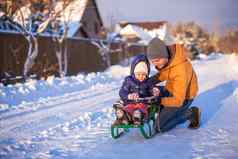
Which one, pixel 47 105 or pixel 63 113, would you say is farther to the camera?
pixel 47 105

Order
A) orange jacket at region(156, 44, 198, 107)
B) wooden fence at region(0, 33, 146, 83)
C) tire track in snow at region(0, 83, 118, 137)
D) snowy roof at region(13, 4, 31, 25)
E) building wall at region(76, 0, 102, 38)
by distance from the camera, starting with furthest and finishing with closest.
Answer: building wall at region(76, 0, 102, 38) → snowy roof at region(13, 4, 31, 25) → wooden fence at region(0, 33, 146, 83) → tire track in snow at region(0, 83, 118, 137) → orange jacket at region(156, 44, 198, 107)

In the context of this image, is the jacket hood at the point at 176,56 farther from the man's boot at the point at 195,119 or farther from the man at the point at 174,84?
the man's boot at the point at 195,119

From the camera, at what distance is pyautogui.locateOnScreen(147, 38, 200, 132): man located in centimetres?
685

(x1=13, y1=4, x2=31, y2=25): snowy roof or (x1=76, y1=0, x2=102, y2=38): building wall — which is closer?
(x1=13, y1=4, x2=31, y2=25): snowy roof

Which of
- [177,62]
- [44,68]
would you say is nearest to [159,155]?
[177,62]

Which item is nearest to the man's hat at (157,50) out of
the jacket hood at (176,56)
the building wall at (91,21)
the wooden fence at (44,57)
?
the jacket hood at (176,56)

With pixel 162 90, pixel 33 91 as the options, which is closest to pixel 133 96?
pixel 162 90

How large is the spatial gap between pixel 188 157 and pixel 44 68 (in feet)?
52.4

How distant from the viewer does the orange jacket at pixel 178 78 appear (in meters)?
6.91

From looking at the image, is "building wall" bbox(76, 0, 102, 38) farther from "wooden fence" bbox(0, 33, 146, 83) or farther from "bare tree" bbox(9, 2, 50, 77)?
"bare tree" bbox(9, 2, 50, 77)

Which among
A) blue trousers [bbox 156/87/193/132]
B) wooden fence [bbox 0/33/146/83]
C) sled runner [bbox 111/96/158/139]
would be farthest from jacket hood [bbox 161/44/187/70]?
wooden fence [bbox 0/33/146/83]

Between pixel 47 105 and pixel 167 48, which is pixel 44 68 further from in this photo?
pixel 167 48

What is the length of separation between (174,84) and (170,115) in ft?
1.90

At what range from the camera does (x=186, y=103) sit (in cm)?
728
